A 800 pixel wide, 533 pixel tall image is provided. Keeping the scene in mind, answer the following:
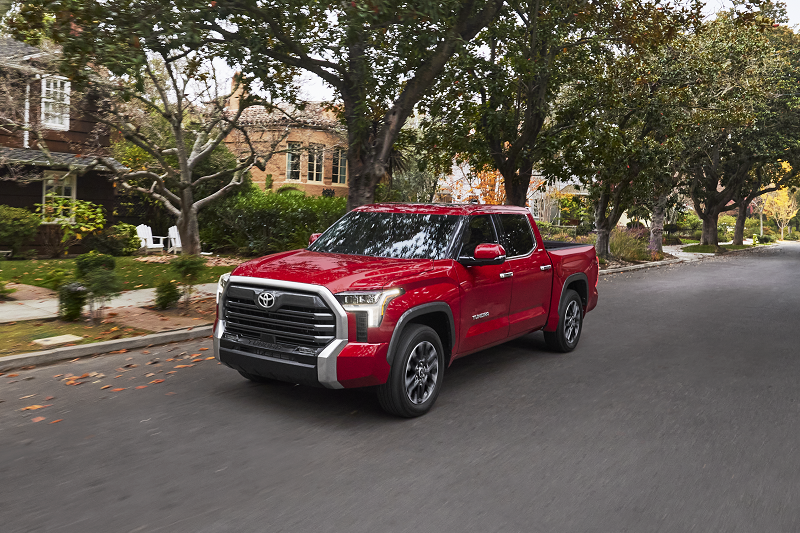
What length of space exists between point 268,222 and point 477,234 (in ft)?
51.3

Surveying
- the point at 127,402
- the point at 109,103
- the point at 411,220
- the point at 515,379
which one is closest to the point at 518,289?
the point at 515,379

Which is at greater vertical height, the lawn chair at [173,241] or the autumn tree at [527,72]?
the autumn tree at [527,72]

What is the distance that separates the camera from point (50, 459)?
15.2 ft

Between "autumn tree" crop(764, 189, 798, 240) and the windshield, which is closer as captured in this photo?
the windshield

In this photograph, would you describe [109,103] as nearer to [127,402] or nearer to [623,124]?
[127,402]

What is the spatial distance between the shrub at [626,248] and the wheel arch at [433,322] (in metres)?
22.0

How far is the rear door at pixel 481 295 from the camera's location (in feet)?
20.9

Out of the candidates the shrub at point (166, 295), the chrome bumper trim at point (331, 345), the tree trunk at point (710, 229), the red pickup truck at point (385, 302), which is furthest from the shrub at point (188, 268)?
the tree trunk at point (710, 229)

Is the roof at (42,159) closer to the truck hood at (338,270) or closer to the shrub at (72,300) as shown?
the shrub at (72,300)

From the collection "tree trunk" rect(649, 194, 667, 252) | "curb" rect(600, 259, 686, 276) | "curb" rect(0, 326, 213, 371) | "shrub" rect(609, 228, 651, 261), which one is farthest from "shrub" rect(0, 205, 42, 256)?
"tree trunk" rect(649, 194, 667, 252)

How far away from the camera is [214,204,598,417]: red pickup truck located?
5.34 meters

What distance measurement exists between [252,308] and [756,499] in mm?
3940

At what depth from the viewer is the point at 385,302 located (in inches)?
213

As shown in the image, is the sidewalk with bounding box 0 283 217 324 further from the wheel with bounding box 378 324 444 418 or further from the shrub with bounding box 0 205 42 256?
the shrub with bounding box 0 205 42 256
